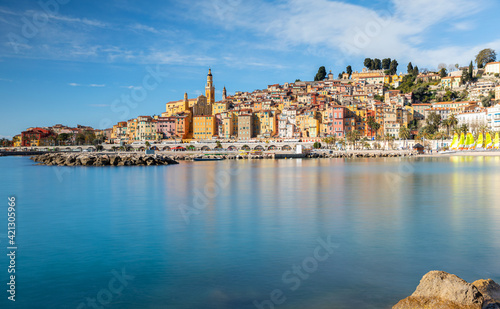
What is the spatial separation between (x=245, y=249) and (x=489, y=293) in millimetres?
5791

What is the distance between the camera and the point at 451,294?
20.1 feet

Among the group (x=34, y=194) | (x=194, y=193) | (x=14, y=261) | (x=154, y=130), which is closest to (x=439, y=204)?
(x=194, y=193)

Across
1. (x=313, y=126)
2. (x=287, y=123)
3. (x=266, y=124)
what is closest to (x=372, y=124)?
(x=313, y=126)

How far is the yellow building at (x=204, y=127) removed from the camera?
9969 cm

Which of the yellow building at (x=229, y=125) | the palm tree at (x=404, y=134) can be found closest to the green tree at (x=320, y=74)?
the yellow building at (x=229, y=125)

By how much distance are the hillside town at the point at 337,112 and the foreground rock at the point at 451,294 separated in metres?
78.8

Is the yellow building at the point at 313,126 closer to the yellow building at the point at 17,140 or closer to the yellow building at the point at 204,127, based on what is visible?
the yellow building at the point at 204,127

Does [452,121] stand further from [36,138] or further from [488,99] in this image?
[36,138]

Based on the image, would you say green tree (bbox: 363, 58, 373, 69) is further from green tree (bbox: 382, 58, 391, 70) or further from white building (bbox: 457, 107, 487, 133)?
white building (bbox: 457, 107, 487, 133)

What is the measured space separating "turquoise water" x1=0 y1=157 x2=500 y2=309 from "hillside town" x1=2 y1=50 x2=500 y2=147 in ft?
224

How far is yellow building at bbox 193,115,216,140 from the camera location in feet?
327

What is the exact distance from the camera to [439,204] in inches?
741

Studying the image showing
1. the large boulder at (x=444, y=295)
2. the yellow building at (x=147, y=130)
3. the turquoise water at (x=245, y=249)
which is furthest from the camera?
the yellow building at (x=147, y=130)

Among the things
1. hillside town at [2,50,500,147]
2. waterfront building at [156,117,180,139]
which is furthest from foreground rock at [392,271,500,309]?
waterfront building at [156,117,180,139]
